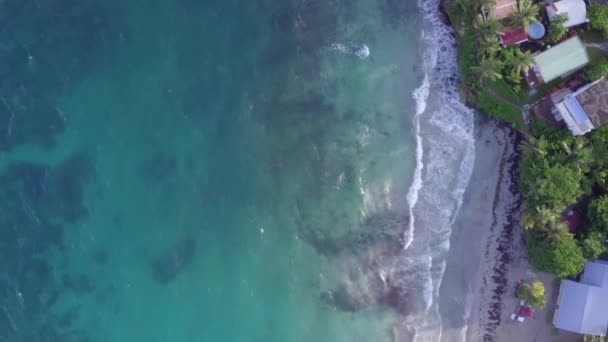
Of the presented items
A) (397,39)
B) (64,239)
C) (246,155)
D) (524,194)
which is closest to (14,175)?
(64,239)

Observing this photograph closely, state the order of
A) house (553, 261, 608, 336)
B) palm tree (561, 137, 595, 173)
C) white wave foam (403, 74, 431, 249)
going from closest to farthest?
palm tree (561, 137, 595, 173), house (553, 261, 608, 336), white wave foam (403, 74, 431, 249)

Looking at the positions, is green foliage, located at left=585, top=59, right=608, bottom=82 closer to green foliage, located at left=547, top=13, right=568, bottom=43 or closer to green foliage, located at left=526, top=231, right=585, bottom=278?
green foliage, located at left=547, top=13, right=568, bottom=43

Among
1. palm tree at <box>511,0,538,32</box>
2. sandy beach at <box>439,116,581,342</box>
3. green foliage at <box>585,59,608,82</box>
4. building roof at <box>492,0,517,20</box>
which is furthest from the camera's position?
sandy beach at <box>439,116,581,342</box>

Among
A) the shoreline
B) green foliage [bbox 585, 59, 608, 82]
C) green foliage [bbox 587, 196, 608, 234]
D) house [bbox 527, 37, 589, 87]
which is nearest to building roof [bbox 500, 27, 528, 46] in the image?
house [bbox 527, 37, 589, 87]

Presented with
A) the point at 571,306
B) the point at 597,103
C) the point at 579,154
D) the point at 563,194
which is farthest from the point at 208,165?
the point at 571,306

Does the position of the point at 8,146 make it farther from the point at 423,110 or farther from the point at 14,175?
the point at 423,110

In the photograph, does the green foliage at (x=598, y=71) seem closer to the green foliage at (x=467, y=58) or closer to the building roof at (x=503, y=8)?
the building roof at (x=503, y=8)

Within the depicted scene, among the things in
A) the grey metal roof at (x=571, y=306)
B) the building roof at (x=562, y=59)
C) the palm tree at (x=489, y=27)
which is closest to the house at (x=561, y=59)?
the building roof at (x=562, y=59)
